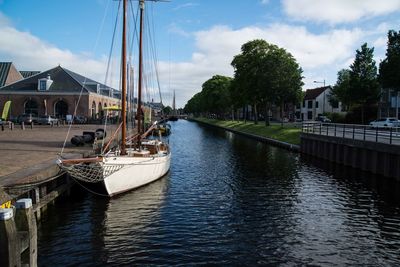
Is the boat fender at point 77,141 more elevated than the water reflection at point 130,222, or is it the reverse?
the boat fender at point 77,141

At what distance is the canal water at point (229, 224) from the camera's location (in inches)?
484

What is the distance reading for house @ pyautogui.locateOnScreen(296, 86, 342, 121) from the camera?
375ft

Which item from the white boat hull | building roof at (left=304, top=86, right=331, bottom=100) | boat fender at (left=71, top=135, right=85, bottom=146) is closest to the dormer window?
boat fender at (left=71, top=135, right=85, bottom=146)

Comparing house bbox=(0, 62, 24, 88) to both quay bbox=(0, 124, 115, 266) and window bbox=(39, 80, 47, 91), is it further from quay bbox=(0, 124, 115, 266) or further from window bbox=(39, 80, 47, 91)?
quay bbox=(0, 124, 115, 266)

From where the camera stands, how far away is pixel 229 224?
15719mm

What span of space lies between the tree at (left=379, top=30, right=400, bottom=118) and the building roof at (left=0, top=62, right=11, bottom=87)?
3250 inches

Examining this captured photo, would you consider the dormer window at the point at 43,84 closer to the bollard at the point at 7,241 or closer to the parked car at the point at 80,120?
the parked car at the point at 80,120

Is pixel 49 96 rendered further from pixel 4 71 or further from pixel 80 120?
pixel 4 71

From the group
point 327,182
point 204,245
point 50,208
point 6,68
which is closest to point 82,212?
point 50,208

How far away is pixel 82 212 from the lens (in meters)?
17.0

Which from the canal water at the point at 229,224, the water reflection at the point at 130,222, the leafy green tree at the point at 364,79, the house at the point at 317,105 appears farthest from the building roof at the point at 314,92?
the water reflection at the point at 130,222

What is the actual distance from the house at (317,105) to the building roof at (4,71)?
8303cm

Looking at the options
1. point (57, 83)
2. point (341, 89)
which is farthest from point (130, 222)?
point (341, 89)

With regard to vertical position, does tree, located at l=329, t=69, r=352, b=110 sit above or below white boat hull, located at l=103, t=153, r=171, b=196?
above
